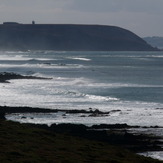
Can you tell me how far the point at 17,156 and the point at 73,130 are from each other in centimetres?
1141

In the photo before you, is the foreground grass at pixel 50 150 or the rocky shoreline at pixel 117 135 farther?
the rocky shoreline at pixel 117 135

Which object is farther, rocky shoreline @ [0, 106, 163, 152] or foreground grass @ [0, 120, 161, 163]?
rocky shoreline @ [0, 106, 163, 152]

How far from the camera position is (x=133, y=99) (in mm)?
56500

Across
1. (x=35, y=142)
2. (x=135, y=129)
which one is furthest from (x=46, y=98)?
(x=35, y=142)

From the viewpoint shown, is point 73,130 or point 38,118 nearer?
point 73,130

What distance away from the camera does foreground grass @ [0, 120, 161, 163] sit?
22.1 m

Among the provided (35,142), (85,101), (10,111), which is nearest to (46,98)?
(85,101)

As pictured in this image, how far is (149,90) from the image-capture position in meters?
66.8

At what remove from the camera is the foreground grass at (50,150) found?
22.1 metres

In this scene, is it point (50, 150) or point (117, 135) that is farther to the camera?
point (117, 135)

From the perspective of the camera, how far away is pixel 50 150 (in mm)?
23844

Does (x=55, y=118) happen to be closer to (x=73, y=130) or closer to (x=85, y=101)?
(x=73, y=130)

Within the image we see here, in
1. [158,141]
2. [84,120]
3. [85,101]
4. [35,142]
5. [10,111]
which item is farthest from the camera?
[85,101]

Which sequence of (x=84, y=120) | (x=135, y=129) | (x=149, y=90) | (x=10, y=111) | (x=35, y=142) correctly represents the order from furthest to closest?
(x=149, y=90)
(x=10, y=111)
(x=84, y=120)
(x=135, y=129)
(x=35, y=142)
